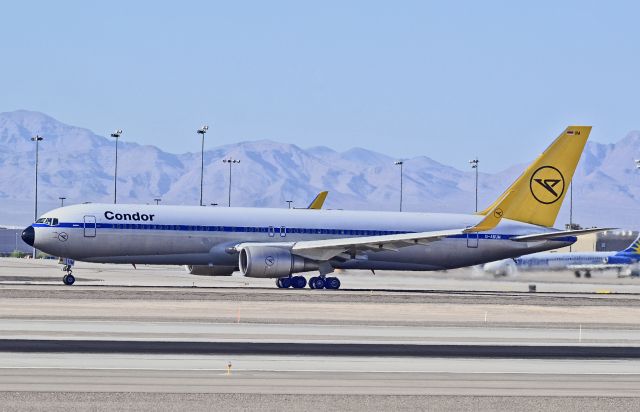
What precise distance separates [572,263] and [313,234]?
36.3m

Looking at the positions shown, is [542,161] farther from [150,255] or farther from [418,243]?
[150,255]

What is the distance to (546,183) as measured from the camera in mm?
64500

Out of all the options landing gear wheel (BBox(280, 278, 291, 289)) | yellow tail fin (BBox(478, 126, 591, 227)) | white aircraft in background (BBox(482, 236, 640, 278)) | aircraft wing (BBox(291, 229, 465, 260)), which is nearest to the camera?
aircraft wing (BBox(291, 229, 465, 260))

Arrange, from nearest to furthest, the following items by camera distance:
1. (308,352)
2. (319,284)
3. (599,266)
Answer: (308,352), (319,284), (599,266)

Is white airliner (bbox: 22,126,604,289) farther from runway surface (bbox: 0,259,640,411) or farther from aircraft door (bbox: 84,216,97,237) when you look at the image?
runway surface (bbox: 0,259,640,411)

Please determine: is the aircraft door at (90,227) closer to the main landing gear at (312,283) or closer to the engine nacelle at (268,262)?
the engine nacelle at (268,262)

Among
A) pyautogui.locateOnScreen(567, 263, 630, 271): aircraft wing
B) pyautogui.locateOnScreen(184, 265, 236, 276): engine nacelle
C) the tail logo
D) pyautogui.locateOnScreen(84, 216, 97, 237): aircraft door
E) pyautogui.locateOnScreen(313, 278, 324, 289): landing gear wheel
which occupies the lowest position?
pyautogui.locateOnScreen(313, 278, 324, 289): landing gear wheel

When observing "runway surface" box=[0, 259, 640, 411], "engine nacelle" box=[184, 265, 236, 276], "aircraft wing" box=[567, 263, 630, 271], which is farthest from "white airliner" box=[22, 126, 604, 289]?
"aircraft wing" box=[567, 263, 630, 271]

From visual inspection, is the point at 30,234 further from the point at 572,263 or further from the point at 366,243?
the point at 572,263

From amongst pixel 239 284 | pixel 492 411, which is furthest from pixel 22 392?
pixel 239 284

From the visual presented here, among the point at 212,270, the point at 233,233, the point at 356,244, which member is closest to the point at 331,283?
the point at 356,244

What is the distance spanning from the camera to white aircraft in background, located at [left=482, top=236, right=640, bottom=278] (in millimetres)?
73062

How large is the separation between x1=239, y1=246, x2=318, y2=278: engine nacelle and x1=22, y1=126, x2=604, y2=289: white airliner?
0.19 ft

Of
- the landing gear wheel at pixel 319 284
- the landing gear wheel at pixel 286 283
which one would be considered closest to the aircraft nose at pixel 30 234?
the landing gear wheel at pixel 286 283
